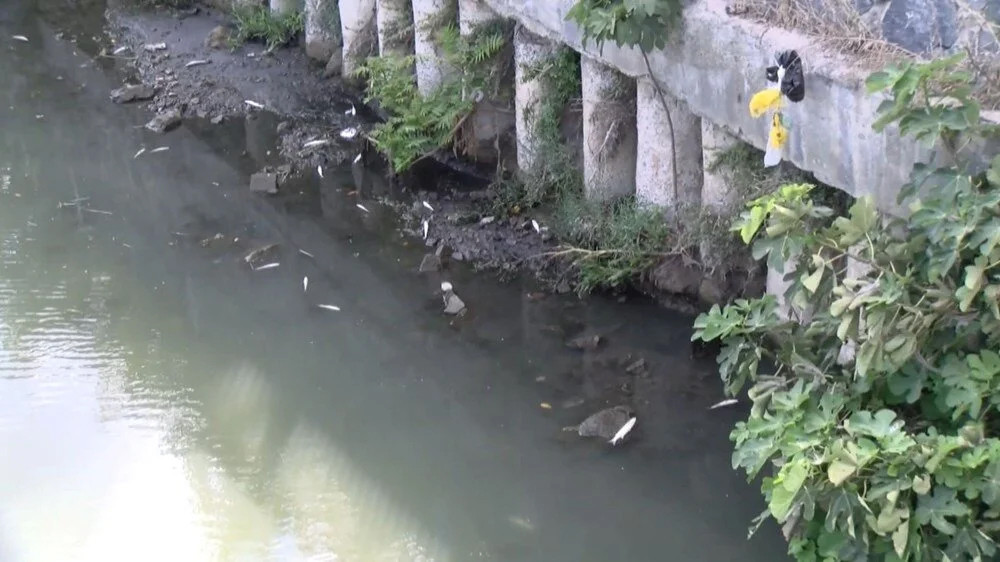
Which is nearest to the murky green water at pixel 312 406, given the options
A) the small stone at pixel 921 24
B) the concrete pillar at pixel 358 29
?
the concrete pillar at pixel 358 29

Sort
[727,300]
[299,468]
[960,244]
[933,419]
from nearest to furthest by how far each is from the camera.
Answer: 1. [960,244]
2. [933,419]
3. [299,468]
4. [727,300]

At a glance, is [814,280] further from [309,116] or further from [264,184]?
[309,116]

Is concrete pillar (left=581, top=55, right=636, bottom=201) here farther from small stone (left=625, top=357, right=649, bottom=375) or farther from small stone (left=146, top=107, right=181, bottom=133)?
small stone (left=146, top=107, right=181, bottom=133)

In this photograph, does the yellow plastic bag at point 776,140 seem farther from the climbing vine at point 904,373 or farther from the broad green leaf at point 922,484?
the broad green leaf at point 922,484

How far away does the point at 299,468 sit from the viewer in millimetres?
6133

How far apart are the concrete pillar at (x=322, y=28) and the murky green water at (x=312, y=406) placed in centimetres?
290

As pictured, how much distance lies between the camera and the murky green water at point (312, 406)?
5.66m

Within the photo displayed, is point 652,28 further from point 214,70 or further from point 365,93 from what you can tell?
point 214,70

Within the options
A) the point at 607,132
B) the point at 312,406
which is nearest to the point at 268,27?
the point at 607,132

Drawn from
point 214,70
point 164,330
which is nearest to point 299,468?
point 164,330

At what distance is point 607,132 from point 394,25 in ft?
10.1

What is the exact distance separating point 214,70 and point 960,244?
9348 mm

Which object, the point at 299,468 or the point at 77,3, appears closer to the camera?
the point at 299,468

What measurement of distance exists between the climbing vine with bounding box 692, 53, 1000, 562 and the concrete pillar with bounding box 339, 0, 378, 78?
6.89m
